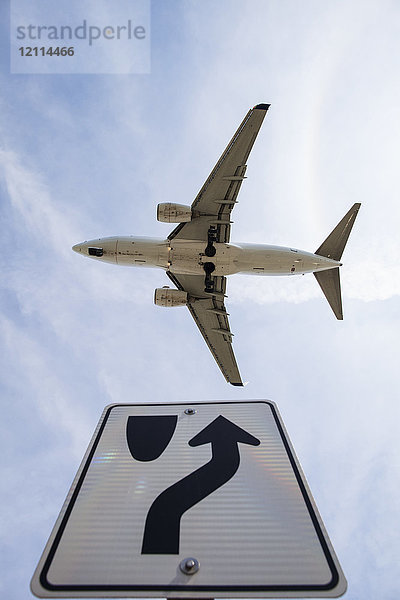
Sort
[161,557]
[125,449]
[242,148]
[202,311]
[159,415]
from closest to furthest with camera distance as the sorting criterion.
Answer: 1. [161,557]
2. [125,449]
3. [159,415]
4. [242,148]
5. [202,311]

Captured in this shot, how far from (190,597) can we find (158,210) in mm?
23204

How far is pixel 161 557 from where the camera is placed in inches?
179

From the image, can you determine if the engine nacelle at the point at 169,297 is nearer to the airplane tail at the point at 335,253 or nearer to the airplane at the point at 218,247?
the airplane at the point at 218,247

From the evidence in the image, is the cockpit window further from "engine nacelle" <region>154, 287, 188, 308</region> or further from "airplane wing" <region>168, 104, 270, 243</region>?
"engine nacelle" <region>154, 287, 188, 308</region>

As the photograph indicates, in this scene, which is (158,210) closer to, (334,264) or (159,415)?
(334,264)

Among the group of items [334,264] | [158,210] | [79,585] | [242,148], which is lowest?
[79,585]

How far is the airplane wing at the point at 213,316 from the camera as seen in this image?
28391 mm

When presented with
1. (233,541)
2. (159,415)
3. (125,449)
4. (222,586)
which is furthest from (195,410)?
(222,586)

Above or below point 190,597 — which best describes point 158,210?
above

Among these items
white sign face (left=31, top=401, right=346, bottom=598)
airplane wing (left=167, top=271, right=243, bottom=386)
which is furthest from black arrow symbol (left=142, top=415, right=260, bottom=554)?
airplane wing (left=167, top=271, right=243, bottom=386)

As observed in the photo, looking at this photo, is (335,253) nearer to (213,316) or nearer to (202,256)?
(202,256)

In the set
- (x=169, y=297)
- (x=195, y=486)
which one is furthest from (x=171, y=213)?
(x=195, y=486)

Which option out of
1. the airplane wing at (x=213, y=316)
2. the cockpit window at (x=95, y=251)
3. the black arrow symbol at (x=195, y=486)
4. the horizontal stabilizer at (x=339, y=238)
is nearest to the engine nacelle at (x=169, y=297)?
the airplane wing at (x=213, y=316)

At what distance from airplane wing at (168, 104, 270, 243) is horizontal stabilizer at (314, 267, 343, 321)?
922cm
